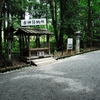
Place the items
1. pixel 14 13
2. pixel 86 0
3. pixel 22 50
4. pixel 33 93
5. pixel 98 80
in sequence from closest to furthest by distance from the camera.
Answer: pixel 33 93 < pixel 98 80 < pixel 22 50 < pixel 14 13 < pixel 86 0

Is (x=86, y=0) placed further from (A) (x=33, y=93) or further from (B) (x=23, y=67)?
(A) (x=33, y=93)

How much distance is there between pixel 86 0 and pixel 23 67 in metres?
15.2

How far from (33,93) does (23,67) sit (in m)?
4.80

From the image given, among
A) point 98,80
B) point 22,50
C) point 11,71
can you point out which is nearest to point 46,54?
point 22,50

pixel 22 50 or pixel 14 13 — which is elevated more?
pixel 14 13

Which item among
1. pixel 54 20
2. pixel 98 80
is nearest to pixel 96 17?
pixel 54 20

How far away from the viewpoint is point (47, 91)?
529cm

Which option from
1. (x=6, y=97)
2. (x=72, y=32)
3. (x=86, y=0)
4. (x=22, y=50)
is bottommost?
(x=6, y=97)

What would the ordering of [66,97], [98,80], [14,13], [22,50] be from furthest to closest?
[14,13], [22,50], [98,80], [66,97]

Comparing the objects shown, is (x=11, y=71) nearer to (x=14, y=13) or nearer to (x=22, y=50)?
(x=22, y=50)

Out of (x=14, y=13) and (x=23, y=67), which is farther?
(x=14, y=13)

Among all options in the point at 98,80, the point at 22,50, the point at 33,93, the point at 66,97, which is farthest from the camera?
the point at 22,50

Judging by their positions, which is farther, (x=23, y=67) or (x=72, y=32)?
(x=72, y=32)

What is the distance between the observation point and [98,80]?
21.2 ft
